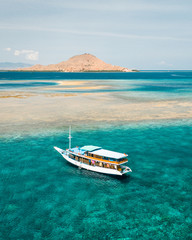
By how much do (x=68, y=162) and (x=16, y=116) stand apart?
4299 centimetres

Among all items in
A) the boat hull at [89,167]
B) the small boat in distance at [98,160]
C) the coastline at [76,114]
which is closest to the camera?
the boat hull at [89,167]

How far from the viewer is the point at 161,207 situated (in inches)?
1394

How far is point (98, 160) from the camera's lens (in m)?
46.4

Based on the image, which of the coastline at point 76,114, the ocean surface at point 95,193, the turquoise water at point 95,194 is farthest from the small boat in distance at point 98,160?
the coastline at point 76,114

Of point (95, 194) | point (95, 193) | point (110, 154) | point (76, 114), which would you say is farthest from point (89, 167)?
point (76, 114)

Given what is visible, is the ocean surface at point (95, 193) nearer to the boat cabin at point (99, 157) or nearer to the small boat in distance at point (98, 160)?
the small boat in distance at point (98, 160)

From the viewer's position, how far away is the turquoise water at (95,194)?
3112cm

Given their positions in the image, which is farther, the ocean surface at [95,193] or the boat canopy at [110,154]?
the boat canopy at [110,154]

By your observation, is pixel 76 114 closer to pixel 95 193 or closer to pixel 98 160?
pixel 98 160

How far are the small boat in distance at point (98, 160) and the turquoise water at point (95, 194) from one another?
134 cm

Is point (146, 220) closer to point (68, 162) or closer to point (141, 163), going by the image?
point (141, 163)

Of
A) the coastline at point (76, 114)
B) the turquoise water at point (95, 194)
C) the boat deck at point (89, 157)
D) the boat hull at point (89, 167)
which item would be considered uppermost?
the coastline at point (76, 114)

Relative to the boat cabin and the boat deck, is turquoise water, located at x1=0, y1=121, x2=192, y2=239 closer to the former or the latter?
the boat cabin

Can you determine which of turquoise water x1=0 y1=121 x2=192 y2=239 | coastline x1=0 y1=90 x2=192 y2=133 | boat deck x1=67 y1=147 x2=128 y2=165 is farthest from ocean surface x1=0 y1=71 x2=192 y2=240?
coastline x1=0 y1=90 x2=192 y2=133
